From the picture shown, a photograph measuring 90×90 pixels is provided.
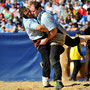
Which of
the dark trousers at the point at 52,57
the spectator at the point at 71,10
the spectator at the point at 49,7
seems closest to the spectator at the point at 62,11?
the spectator at the point at 71,10

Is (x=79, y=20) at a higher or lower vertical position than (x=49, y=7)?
lower

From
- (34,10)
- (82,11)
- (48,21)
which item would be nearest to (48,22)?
(48,21)

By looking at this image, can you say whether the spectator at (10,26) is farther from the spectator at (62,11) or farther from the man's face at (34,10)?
the man's face at (34,10)

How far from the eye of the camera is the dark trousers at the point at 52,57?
494 centimetres

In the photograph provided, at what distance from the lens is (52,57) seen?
498cm

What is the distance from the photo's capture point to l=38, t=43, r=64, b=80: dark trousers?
494 centimetres

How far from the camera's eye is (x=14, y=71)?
837cm

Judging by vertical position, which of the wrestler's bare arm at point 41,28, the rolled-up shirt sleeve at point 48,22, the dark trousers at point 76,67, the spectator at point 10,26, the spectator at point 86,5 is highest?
the spectator at point 86,5

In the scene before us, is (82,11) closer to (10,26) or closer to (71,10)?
(71,10)

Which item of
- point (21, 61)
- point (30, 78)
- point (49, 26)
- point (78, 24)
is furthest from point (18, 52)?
point (49, 26)

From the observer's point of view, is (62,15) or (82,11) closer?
(82,11)

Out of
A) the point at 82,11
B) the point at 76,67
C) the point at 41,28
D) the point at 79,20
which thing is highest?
the point at 82,11

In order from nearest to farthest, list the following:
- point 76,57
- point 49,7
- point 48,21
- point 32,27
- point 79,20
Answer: point 48,21, point 32,27, point 76,57, point 79,20, point 49,7

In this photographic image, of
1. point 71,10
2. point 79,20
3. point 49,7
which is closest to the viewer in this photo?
point 79,20
